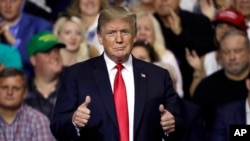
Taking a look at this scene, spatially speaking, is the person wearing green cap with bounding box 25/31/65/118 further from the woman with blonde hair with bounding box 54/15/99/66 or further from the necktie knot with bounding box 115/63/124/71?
A: the necktie knot with bounding box 115/63/124/71

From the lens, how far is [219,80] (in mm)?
8133

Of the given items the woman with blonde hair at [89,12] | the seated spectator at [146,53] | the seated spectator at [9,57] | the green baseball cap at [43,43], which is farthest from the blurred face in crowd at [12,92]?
the woman with blonde hair at [89,12]

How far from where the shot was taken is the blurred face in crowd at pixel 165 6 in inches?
364

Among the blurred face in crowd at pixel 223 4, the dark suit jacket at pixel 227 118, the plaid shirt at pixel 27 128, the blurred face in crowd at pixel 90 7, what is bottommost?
the dark suit jacket at pixel 227 118

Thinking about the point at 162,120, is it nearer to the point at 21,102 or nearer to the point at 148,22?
the point at 21,102

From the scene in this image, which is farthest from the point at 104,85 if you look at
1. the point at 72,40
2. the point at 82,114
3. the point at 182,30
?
the point at 182,30

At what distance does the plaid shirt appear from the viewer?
23.4ft

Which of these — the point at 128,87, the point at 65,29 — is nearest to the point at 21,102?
the point at 65,29

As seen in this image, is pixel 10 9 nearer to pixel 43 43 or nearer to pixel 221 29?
pixel 43 43

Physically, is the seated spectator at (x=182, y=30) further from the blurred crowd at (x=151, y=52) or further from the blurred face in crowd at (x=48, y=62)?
the blurred face in crowd at (x=48, y=62)

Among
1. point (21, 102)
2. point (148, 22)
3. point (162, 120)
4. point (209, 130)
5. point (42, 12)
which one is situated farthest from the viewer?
point (42, 12)

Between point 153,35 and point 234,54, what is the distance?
1062 mm

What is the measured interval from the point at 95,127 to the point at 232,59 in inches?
125

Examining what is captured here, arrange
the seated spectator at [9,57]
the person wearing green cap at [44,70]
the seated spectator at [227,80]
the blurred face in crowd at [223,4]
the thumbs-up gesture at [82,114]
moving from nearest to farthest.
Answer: the thumbs-up gesture at [82,114] < the person wearing green cap at [44,70] < the seated spectator at [227,80] < the seated spectator at [9,57] < the blurred face in crowd at [223,4]
